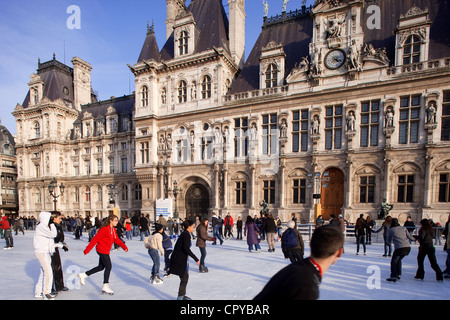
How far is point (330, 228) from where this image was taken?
243 centimetres

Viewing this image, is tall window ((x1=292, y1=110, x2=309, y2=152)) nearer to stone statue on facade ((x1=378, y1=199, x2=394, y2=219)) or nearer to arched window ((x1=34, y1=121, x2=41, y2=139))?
stone statue on facade ((x1=378, y1=199, x2=394, y2=219))

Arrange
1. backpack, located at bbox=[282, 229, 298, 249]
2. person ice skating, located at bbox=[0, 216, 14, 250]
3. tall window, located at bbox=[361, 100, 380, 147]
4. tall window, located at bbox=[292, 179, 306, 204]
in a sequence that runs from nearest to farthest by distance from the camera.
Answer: backpack, located at bbox=[282, 229, 298, 249]
person ice skating, located at bbox=[0, 216, 14, 250]
tall window, located at bbox=[361, 100, 380, 147]
tall window, located at bbox=[292, 179, 306, 204]

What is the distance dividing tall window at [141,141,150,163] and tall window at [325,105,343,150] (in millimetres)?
17245

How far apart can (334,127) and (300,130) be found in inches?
101

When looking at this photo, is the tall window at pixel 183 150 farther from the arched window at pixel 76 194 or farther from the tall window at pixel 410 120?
the arched window at pixel 76 194

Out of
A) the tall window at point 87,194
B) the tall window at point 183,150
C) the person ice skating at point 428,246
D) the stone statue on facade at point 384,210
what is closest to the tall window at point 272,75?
the tall window at point 183,150

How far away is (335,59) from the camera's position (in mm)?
19766

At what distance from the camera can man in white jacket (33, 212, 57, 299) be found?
228 inches

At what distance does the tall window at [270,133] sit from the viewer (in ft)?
71.7

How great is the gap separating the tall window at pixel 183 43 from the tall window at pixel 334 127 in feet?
49.4

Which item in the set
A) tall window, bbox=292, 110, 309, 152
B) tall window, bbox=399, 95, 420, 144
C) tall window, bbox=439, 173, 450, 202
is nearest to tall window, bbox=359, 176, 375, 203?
tall window, bbox=399, 95, 420, 144
